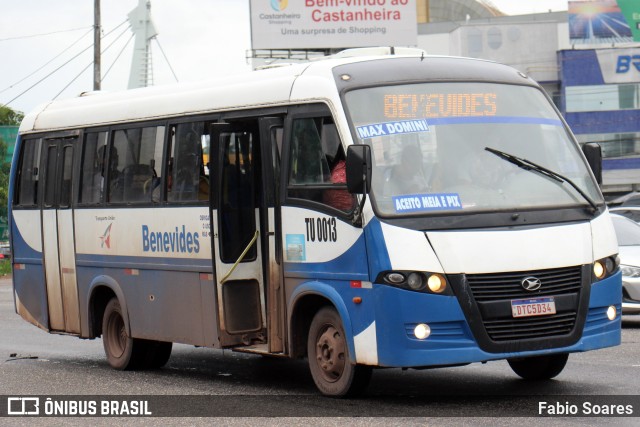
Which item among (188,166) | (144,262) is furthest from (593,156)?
(144,262)

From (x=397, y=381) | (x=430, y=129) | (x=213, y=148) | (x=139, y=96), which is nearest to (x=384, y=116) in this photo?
(x=430, y=129)

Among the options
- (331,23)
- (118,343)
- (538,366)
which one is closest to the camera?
(538,366)

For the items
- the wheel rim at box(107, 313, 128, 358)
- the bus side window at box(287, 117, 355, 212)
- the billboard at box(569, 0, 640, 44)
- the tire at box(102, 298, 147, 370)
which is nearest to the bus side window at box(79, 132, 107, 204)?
the tire at box(102, 298, 147, 370)

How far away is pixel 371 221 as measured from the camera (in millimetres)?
10469

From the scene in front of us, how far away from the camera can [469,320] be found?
1021 centimetres

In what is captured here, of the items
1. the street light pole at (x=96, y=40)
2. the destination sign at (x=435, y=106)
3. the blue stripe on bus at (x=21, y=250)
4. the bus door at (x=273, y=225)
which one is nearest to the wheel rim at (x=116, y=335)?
the blue stripe on bus at (x=21, y=250)

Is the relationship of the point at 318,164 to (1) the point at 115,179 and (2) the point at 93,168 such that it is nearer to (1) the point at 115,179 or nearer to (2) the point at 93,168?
(1) the point at 115,179

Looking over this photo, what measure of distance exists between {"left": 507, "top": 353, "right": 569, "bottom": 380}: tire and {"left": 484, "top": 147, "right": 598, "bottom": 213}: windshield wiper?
1556 millimetres

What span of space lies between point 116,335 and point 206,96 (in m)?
3.26

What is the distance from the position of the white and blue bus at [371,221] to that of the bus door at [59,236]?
153 cm

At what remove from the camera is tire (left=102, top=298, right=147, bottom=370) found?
1459 cm

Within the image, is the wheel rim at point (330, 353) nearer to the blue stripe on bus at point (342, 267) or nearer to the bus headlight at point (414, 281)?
the blue stripe on bus at point (342, 267)

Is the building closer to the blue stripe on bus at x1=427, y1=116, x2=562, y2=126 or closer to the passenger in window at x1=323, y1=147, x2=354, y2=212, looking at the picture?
the blue stripe on bus at x1=427, y1=116, x2=562, y2=126

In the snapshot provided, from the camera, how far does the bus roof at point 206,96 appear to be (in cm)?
1151
